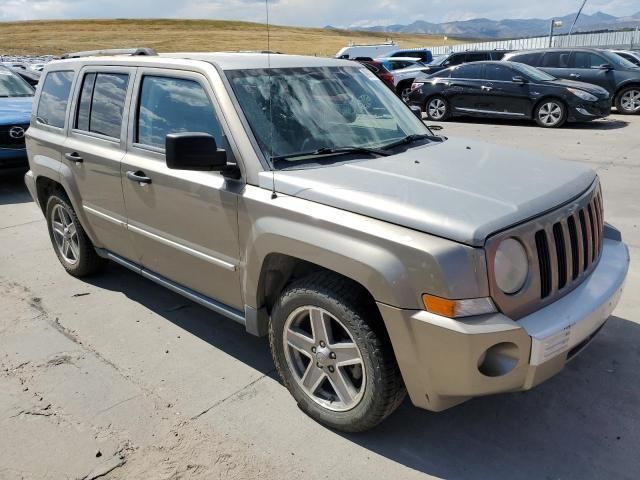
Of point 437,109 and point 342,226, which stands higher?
point 342,226

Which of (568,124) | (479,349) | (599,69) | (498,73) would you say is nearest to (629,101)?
(599,69)

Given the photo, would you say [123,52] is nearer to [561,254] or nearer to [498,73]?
[561,254]

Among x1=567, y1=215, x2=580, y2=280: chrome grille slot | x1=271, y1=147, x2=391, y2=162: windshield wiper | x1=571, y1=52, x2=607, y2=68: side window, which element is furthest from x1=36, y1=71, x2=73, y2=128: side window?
x1=571, y1=52, x2=607, y2=68: side window

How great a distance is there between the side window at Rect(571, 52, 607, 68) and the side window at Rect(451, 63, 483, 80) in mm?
3024

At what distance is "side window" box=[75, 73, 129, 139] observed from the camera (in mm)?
3924

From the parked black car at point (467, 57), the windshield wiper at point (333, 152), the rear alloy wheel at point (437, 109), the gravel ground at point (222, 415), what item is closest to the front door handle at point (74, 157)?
the gravel ground at point (222, 415)

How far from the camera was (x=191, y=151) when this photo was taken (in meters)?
2.87

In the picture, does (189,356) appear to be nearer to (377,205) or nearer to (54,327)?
(54,327)

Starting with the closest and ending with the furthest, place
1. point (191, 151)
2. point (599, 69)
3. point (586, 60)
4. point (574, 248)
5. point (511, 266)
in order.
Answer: point (511, 266)
point (574, 248)
point (191, 151)
point (599, 69)
point (586, 60)

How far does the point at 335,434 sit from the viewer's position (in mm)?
2936

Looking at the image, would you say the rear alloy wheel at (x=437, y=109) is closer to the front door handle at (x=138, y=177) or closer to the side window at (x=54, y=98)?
the side window at (x=54, y=98)

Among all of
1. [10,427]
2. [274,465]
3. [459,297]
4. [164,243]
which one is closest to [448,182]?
[459,297]

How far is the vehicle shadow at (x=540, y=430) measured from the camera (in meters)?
2.67

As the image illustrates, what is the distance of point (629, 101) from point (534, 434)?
1456 cm
